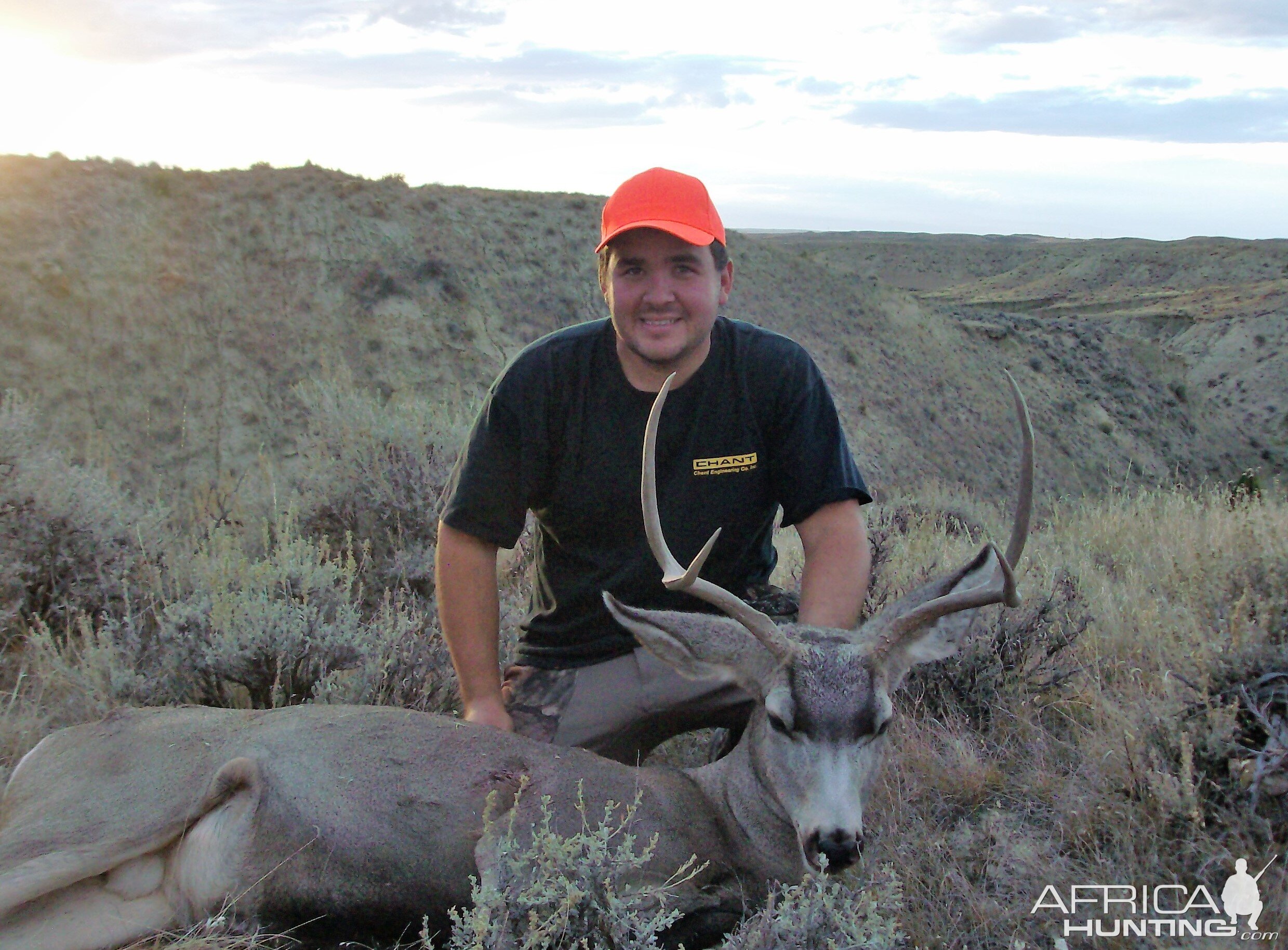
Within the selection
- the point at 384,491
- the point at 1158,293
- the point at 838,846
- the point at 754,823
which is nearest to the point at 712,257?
the point at 754,823

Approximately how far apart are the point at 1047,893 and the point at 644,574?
176 centimetres

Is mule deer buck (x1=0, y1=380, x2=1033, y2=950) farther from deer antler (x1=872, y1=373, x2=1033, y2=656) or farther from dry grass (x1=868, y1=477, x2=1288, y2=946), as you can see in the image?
dry grass (x1=868, y1=477, x2=1288, y2=946)

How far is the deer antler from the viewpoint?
109 inches

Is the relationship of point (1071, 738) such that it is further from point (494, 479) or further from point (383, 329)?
point (383, 329)

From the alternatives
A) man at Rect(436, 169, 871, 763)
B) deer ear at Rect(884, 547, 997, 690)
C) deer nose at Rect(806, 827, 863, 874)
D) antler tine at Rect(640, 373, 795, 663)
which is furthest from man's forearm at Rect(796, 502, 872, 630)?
deer nose at Rect(806, 827, 863, 874)

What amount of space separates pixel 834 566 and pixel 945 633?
65 cm

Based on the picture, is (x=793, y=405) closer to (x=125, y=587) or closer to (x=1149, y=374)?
(x=125, y=587)

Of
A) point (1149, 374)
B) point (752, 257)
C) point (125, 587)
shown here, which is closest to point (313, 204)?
point (752, 257)

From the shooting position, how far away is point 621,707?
4.07 m

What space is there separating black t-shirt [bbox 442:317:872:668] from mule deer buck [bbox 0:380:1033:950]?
76cm

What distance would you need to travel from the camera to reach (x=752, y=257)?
121 feet

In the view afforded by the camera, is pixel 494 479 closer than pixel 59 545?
Yes

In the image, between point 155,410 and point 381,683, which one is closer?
point 381,683

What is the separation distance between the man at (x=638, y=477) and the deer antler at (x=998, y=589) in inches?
23.6
